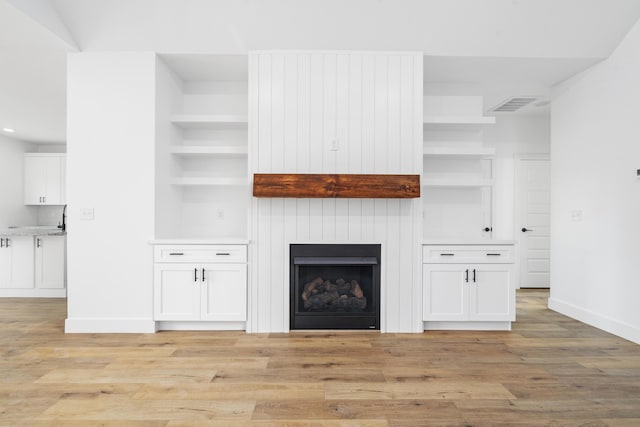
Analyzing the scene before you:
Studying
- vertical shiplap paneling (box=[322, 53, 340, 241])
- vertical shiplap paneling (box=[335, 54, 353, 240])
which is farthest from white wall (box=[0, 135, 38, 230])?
vertical shiplap paneling (box=[335, 54, 353, 240])

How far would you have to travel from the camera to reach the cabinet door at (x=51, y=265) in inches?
205

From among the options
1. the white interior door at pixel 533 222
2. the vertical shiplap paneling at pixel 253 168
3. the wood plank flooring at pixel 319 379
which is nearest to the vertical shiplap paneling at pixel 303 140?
the vertical shiplap paneling at pixel 253 168

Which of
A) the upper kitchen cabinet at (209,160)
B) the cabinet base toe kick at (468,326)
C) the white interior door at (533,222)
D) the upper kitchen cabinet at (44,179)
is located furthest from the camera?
the upper kitchen cabinet at (44,179)

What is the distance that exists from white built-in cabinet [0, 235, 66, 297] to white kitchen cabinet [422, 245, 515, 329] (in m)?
4.83

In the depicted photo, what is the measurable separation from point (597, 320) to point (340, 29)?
382 centimetres

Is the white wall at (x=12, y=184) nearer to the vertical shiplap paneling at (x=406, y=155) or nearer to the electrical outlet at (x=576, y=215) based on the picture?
the vertical shiplap paneling at (x=406, y=155)

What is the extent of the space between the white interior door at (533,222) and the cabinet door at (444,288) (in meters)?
2.92

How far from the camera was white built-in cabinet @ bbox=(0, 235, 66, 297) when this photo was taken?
5.20 m

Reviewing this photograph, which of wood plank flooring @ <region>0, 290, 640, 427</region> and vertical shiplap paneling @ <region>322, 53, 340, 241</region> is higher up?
vertical shiplap paneling @ <region>322, 53, 340, 241</region>

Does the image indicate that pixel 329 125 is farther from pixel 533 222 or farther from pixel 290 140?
pixel 533 222

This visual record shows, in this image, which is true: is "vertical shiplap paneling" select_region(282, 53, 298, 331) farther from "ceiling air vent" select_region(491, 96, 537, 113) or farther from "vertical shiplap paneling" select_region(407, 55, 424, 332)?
"ceiling air vent" select_region(491, 96, 537, 113)

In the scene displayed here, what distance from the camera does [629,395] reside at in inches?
93.9

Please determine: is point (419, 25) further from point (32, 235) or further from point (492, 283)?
point (32, 235)

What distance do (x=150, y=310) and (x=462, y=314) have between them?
9.78 ft
